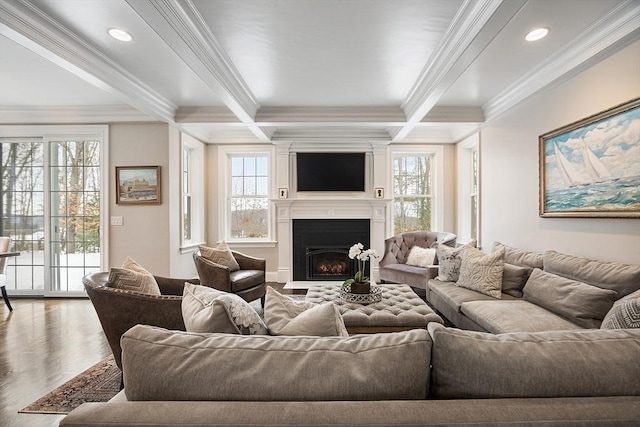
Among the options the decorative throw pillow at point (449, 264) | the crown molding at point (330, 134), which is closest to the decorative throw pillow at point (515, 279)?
the decorative throw pillow at point (449, 264)

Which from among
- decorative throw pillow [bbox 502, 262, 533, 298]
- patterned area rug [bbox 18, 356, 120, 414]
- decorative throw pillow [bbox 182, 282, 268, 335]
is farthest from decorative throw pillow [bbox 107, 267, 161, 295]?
decorative throw pillow [bbox 502, 262, 533, 298]

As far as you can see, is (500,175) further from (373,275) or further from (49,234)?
(49,234)

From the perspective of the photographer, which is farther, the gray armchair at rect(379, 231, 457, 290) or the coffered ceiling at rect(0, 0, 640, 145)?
the gray armchair at rect(379, 231, 457, 290)

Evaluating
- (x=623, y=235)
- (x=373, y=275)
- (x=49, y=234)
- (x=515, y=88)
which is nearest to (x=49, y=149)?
(x=49, y=234)

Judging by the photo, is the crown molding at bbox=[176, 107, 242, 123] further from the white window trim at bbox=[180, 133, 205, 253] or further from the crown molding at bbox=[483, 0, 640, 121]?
the crown molding at bbox=[483, 0, 640, 121]

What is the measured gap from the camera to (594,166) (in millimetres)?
Result: 2682

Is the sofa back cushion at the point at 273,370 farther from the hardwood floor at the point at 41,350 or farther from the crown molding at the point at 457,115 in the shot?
the crown molding at the point at 457,115

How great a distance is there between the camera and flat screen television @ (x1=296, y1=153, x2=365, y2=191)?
5.69m

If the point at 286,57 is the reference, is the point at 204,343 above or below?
below

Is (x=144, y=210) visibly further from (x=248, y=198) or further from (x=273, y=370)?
(x=273, y=370)

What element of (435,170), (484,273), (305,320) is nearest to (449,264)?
(484,273)

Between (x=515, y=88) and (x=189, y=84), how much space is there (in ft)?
11.2

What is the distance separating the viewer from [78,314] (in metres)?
3.94

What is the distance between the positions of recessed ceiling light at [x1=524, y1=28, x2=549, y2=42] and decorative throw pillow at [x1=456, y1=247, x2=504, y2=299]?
1.79m
